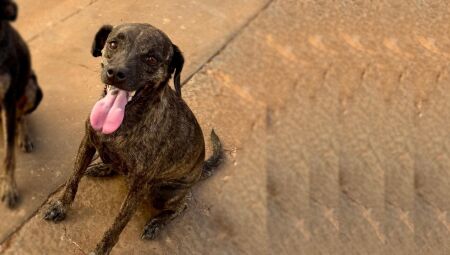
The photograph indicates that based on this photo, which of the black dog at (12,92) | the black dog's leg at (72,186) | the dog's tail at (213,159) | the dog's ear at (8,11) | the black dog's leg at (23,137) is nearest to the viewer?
the dog's ear at (8,11)

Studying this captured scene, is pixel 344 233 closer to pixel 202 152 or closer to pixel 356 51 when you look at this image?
pixel 202 152

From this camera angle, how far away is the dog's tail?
14.7ft

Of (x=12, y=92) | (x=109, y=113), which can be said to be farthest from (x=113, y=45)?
(x=12, y=92)

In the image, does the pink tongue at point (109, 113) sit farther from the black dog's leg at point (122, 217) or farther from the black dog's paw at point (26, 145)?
the black dog's paw at point (26, 145)

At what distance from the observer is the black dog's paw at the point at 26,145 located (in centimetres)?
423

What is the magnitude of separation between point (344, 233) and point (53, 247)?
2.52 m

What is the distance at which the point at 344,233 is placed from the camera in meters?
4.39

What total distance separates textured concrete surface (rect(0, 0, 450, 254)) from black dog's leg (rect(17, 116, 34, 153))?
16.7 inches

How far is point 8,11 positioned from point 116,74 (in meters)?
1.00

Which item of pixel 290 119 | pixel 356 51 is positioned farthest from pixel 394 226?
pixel 356 51

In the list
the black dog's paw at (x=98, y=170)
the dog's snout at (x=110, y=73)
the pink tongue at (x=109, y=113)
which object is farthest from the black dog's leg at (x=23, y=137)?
the dog's snout at (x=110, y=73)

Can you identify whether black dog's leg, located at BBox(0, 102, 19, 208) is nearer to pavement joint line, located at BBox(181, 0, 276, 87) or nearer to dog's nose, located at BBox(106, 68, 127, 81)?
dog's nose, located at BBox(106, 68, 127, 81)

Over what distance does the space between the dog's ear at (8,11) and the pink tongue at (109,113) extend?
2.99ft

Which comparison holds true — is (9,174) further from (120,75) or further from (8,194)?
(120,75)
